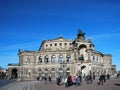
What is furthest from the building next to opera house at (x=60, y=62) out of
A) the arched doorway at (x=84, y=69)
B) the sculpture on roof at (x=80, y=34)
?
the sculpture on roof at (x=80, y=34)

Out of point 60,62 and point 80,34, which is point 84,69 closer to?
point 60,62

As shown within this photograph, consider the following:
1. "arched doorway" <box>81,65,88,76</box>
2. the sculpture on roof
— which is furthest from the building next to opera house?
the sculpture on roof

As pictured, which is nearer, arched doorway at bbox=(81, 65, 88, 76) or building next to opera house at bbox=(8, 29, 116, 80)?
arched doorway at bbox=(81, 65, 88, 76)

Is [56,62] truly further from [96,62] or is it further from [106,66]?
[106,66]

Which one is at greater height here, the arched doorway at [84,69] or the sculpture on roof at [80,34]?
the sculpture on roof at [80,34]

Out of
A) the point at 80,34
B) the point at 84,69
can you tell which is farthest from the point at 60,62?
the point at 80,34

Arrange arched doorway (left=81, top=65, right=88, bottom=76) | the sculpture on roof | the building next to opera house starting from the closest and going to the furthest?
1. arched doorway (left=81, top=65, right=88, bottom=76)
2. the building next to opera house
3. the sculpture on roof

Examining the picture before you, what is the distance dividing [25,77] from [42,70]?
6.68 metres

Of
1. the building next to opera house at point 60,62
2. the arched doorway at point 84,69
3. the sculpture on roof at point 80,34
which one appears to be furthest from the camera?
the sculpture on roof at point 80,34

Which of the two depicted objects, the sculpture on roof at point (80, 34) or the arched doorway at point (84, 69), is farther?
the sculpture on roof at point (80, 34)

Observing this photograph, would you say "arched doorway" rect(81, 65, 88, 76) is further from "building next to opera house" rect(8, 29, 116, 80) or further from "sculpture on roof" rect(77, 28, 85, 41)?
"sculpture on roof" rect(77, 28, 85, 41)

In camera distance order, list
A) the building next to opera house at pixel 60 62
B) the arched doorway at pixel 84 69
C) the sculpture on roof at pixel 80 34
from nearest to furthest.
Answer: the arched doorway at pixel 84 69, the building next to opera house at pixel 60 62, the sculpture on roof at pixel 80 34

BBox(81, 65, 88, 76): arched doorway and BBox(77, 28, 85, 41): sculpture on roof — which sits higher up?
BBox(77, 28, 85, 41): sculpture on roof

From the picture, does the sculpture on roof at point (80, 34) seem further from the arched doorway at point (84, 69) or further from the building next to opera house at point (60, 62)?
the arched doorway at point (84, 69)
